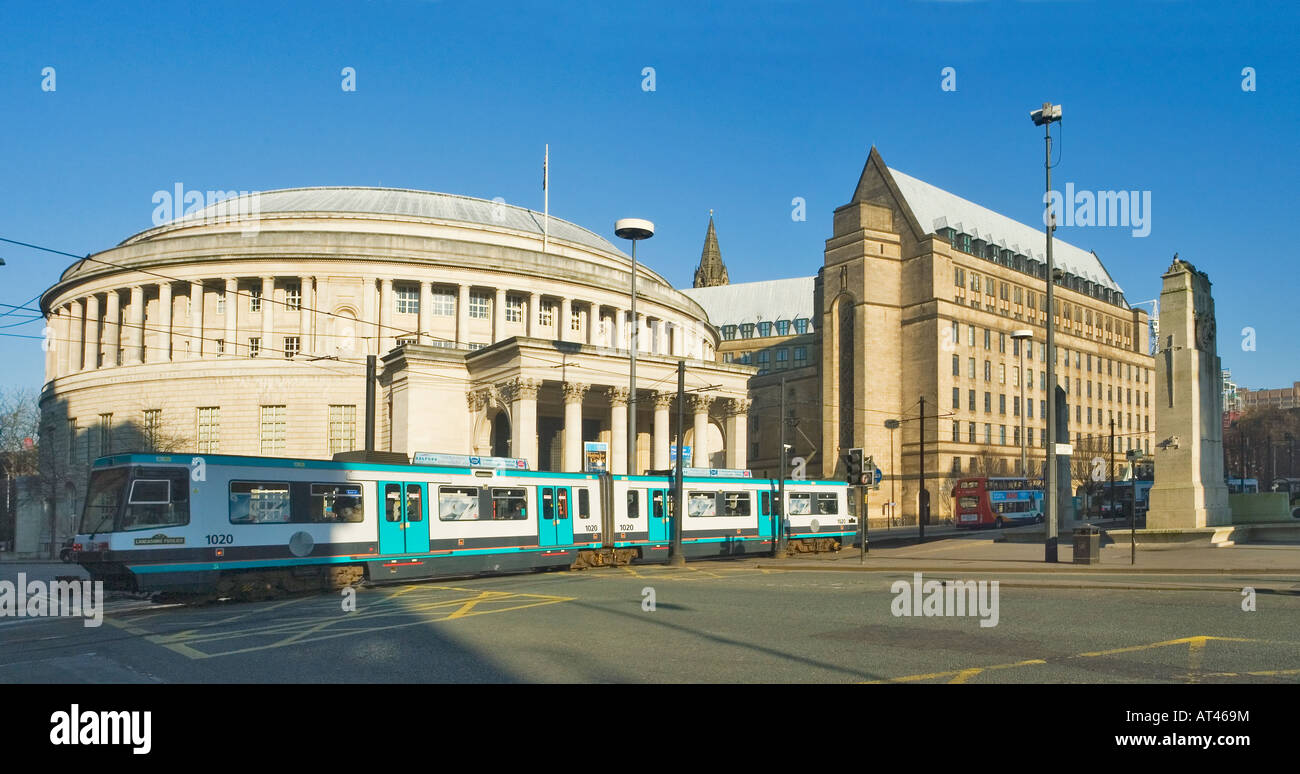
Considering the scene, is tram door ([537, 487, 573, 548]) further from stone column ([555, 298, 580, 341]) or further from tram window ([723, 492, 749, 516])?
stone column ([555, 298, 580, 341])

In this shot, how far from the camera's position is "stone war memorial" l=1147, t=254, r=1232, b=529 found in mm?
31094

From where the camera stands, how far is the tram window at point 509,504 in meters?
27.6

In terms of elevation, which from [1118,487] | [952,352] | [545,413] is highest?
[952,352]

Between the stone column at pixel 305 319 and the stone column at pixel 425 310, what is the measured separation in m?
7.42

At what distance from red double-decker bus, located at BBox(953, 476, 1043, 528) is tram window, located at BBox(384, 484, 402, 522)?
4909 cm

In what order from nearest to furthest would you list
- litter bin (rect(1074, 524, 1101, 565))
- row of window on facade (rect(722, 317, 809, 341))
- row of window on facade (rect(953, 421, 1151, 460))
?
litter bin (rect(1074, 524, 1101, 565))
row of window on facade (rect(953, 421, 1151, 460))
row of window on facade (rect(722, 317, 809, 341))

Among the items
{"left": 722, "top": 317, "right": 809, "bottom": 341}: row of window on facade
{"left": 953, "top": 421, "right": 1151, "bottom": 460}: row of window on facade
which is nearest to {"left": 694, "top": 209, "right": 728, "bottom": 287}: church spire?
{"left": 722, "top": 317, "right": 809, "bottom": 341}: row of window on facade

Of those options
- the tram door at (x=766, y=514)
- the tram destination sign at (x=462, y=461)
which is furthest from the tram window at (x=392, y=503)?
the tram door at (x=766, y=514)

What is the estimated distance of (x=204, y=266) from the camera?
65938 mm

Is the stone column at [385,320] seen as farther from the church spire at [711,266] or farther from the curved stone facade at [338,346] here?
the church spire at [711,266]
